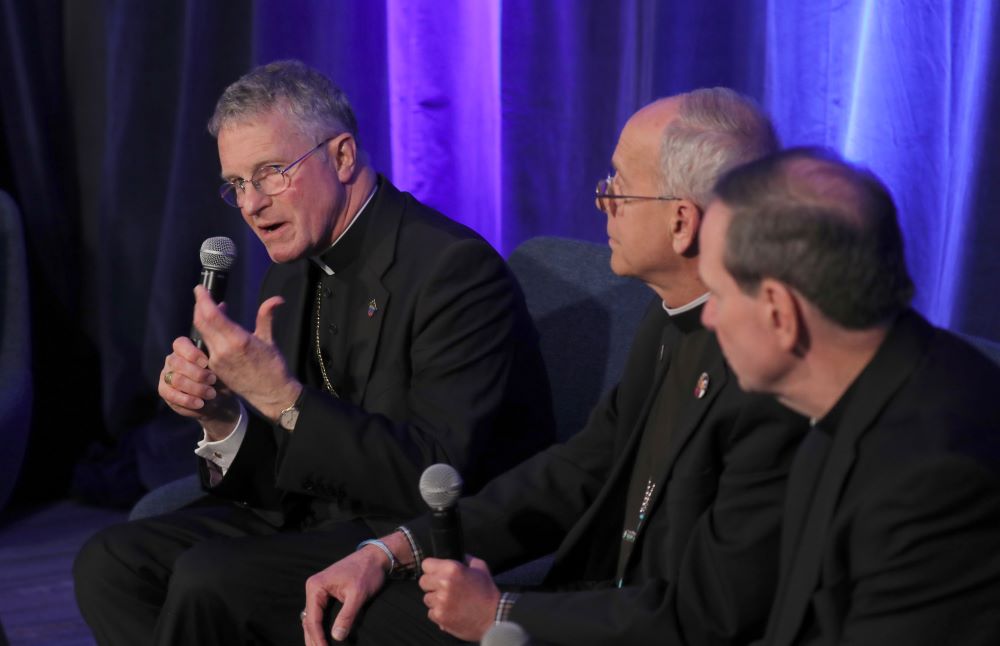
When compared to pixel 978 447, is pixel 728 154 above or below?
above

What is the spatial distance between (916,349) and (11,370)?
2948 mm

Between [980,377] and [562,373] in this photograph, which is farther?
[562,373]

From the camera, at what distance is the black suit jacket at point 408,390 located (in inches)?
94.7

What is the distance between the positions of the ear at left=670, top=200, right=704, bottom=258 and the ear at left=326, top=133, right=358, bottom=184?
896mm

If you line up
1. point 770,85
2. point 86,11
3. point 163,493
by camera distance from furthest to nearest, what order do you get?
point 86,11 → point 770,85 → point 163,493

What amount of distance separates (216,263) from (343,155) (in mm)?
471

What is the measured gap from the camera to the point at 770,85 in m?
3.07

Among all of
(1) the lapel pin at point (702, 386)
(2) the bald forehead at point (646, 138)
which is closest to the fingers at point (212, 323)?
(2) the bald forehead at point (646, 138)

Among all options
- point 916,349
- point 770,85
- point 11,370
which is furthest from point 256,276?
point 916,349

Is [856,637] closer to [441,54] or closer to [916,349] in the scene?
[916,349]

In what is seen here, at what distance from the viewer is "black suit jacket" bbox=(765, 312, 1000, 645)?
4.42 ft

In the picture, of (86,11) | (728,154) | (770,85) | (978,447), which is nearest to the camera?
(978,447)

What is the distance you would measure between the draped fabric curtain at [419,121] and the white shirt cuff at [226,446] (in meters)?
1.31

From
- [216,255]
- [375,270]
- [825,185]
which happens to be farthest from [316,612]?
[825,185]
